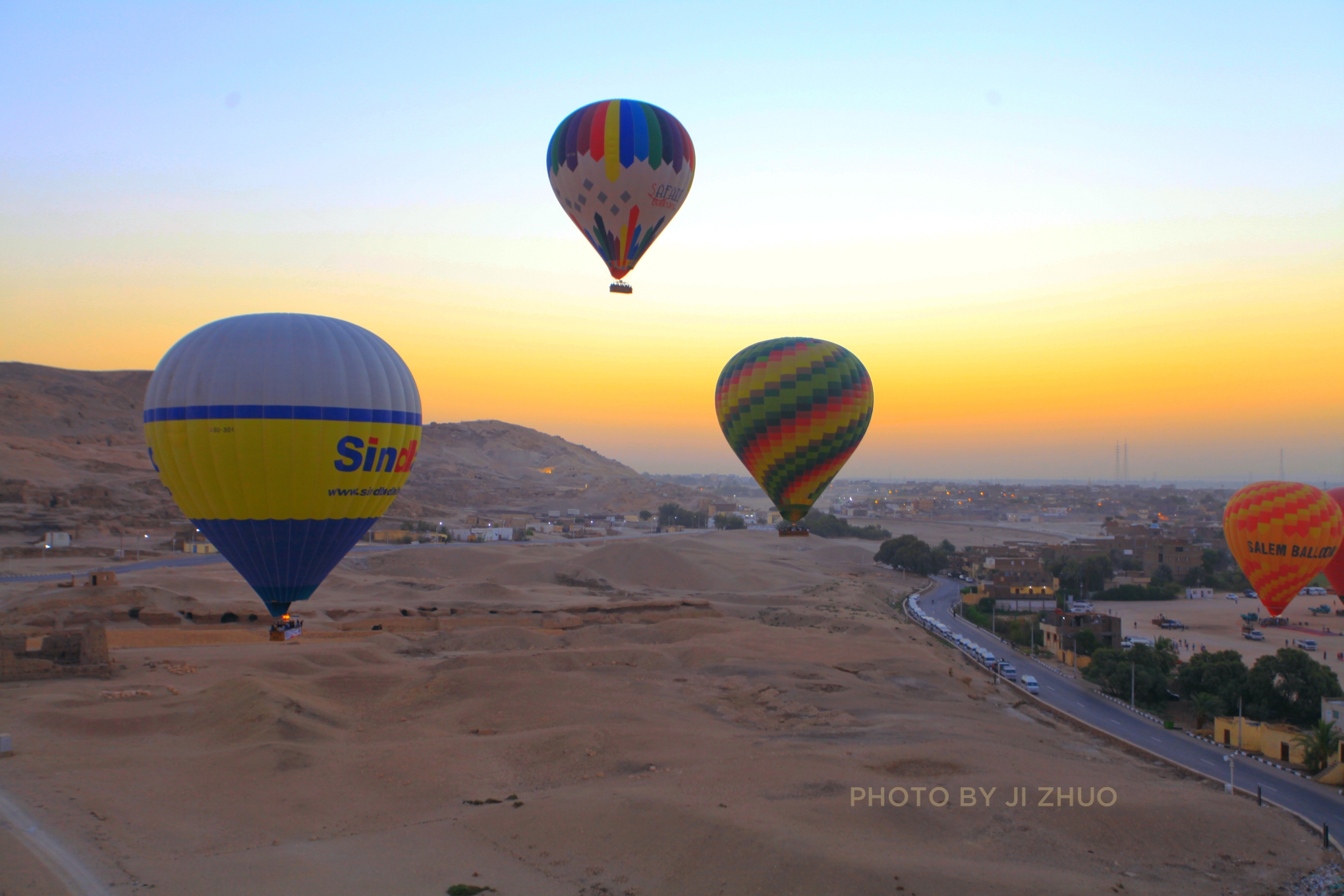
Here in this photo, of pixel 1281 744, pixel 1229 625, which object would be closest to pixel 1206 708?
pixel 1281 744

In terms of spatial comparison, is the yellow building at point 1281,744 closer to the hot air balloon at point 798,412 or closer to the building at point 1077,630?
the building at point 1077,630

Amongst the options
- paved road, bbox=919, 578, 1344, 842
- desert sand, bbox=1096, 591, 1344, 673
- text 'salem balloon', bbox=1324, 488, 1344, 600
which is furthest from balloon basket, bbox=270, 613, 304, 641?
text 'salem balloon', bbox=1324, 488, 1344, 600

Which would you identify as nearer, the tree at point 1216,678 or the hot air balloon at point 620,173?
the hot air balloon at point 620,173

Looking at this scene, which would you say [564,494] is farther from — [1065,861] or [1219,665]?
A: [1065,861]

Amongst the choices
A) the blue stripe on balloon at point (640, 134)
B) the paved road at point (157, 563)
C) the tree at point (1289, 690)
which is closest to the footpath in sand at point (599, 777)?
the tree at point (1289, 690)

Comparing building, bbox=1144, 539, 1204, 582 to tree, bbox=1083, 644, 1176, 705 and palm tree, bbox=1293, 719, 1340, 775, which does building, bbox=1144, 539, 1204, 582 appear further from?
palm tree, bbox=1293, 719, 1340, 775

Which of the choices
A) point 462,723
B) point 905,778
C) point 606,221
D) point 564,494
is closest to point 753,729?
point 905,778
